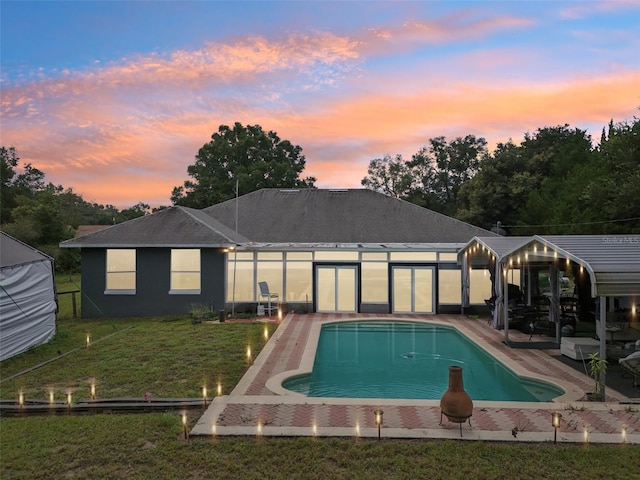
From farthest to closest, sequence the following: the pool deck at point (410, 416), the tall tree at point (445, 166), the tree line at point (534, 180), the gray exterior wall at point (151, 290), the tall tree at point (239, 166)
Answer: the tall tree at point (445, 166) < the tall tree at point (239, 166) < the tree line at point (534, 180) < the gray exterior wall at point (151, 290) < the pool deck at point (410, 416)

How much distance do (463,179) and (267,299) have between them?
34827 mm

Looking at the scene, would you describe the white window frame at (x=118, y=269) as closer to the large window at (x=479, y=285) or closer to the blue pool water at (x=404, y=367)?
the blue pool water at (x=404, y=367)

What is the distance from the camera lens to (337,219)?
22.4 m

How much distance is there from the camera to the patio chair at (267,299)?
17.8 m

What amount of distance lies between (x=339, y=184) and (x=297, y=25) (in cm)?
3137

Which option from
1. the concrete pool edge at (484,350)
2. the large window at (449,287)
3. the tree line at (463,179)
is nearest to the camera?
the concrete pool edge at (484,350)

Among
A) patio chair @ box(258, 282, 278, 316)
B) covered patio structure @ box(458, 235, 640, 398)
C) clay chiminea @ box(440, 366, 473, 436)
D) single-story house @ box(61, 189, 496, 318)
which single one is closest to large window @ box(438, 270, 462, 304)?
single-story house @ box(61, 189, 496, 318)

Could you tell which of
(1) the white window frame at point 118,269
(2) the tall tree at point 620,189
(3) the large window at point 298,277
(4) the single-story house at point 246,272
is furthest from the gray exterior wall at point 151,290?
(2) the tall tree at point 620,189

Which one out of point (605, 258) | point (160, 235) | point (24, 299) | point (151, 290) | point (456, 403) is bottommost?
point (456, 403)

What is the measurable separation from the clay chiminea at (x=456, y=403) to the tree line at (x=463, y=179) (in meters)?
13.4

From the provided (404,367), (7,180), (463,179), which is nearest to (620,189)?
(404,367)

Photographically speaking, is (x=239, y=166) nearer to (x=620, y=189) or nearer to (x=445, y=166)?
(x=445, y=166)

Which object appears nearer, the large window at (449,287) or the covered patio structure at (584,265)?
the covered patio structure at (584,265)

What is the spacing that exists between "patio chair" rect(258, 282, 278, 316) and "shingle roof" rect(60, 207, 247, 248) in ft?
7.32
